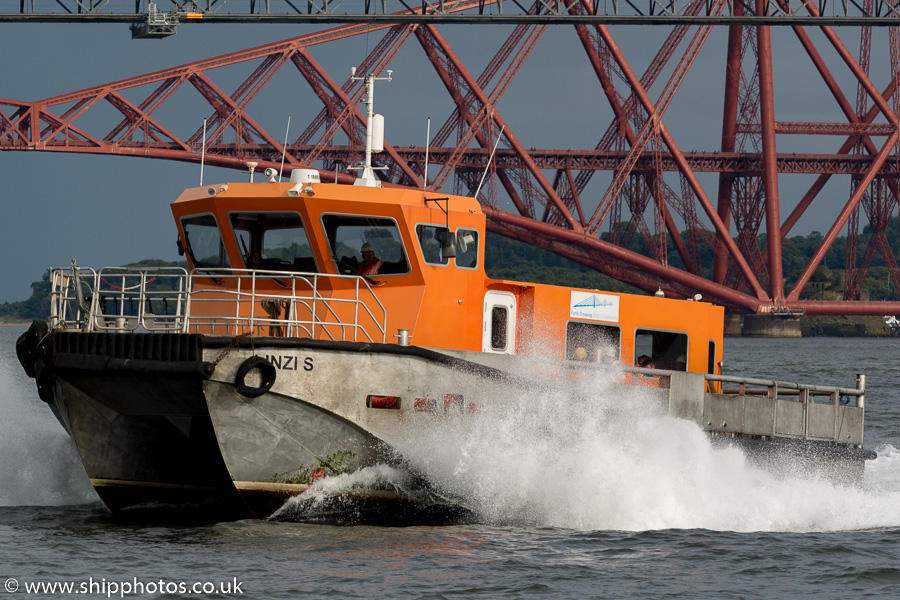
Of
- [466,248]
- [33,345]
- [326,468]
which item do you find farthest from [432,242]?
[33,345]

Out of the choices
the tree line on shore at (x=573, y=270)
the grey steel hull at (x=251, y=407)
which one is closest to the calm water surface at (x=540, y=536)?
the grey steel hull at (x=251, y=407)

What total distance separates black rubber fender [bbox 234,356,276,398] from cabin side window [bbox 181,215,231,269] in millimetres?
1887

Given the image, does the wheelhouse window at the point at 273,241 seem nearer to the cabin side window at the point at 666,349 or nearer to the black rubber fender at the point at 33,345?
the black rubber fender at the point at 33,345

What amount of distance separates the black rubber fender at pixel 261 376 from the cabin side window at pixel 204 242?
1.89m

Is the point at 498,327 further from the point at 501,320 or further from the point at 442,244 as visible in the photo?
the point at 442,244

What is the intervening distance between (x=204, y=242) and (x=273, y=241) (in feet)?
2.59

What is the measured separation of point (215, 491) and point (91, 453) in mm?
1166

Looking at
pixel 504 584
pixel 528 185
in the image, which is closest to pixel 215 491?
pixel 504 584

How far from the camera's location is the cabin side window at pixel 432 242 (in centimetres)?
1085

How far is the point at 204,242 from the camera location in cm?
1134

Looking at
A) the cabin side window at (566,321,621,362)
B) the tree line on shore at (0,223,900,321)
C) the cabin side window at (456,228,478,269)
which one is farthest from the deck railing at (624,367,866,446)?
the tree line on shore at (0,223,900,321)

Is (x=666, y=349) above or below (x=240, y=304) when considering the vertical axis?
below

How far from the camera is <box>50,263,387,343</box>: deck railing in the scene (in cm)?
1012

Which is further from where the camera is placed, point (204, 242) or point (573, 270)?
point (573, 270)
